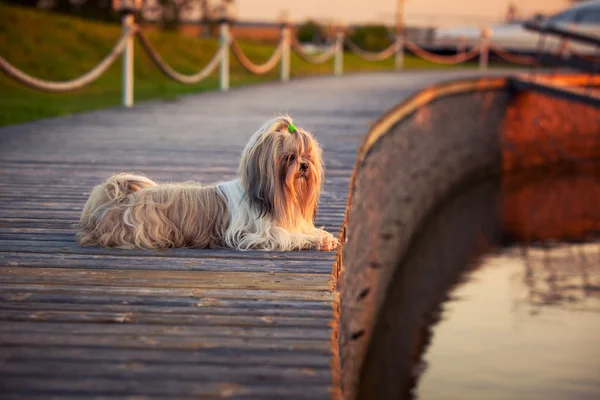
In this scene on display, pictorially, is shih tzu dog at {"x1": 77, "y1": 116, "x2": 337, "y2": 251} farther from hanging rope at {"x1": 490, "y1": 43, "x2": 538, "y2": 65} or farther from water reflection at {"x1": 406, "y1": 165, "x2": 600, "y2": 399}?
hanging rope at {"x1": 490, "y1": 43, "x2": 538, "y2": 65}

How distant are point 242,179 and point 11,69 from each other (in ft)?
17.5

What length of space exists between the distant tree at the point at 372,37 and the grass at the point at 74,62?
1561 centimetres

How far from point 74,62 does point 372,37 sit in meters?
23.4

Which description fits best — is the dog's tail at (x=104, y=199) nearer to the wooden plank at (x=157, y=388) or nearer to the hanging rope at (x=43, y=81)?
the wooden plank at (x=157, y=388)

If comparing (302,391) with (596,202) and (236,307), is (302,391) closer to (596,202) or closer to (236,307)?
(236,307)

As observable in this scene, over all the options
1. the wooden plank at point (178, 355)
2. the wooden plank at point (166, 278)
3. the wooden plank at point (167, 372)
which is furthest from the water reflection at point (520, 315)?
the wooden plank at point (167, 372)

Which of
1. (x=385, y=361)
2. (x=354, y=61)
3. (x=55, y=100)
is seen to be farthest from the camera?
(x=354, y=61)

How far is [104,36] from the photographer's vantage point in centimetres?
2183

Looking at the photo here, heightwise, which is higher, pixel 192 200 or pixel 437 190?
pixel 192 200

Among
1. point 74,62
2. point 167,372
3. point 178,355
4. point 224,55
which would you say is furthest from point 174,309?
point 74,62

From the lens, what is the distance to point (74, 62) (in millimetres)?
19312

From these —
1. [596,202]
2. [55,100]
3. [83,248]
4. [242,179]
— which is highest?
[242,179]

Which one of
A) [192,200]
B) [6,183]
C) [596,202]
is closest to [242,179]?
[192,200]

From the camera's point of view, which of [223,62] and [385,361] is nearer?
[385,361]
